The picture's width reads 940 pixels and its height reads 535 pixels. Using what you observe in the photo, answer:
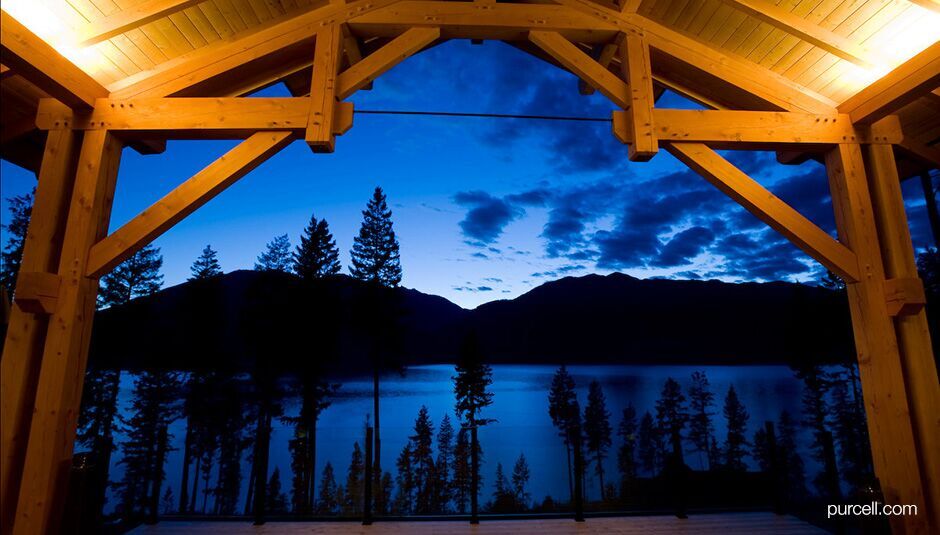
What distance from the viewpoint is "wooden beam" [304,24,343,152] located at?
3.30m

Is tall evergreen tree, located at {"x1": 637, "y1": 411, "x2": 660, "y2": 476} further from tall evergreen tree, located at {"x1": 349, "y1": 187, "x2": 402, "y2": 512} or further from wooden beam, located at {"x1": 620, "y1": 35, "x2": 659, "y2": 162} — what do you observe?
wooden beam, located at {"x1": 620, "y1": 35, "x2": 659, "y2": 162}

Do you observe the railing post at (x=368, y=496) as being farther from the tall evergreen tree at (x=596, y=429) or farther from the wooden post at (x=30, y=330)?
the tall evergreen tree at (x=596, y=429)

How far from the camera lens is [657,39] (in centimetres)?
382

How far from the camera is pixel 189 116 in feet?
11.1

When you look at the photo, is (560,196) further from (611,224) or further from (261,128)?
(261,128)

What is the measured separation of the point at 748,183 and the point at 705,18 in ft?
5.14

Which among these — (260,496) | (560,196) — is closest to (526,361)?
(560,196)

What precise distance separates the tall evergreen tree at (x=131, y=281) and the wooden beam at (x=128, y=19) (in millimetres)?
19692

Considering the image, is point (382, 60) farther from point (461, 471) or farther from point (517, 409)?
point (517, 409)

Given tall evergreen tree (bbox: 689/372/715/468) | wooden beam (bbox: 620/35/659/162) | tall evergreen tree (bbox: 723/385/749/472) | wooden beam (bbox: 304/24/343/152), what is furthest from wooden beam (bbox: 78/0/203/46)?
tall evergreen tree (bbox: 689/372/715/468)

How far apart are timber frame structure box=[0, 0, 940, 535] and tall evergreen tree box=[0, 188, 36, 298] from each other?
16.3 m

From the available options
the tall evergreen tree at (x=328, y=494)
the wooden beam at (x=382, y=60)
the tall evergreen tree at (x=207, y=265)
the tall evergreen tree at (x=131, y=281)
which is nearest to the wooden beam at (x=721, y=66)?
the wooden beam at (x=382, y=60)

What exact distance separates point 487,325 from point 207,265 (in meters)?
102

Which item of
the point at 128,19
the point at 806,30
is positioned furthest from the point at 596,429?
the point at 128,19
